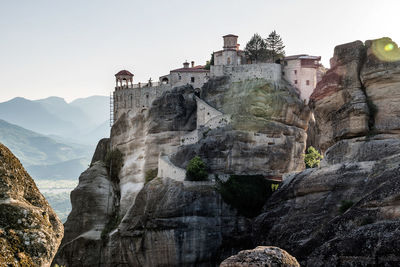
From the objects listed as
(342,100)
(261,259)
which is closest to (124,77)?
(342,100)

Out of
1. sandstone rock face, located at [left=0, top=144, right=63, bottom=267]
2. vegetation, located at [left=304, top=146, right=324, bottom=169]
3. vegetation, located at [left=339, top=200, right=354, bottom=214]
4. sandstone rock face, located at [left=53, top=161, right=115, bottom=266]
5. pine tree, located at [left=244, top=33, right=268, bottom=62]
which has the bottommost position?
sandstone rock face, located at [left=53, top=161, right=115, bottom=266]

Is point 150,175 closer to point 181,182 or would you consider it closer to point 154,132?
point 154,132

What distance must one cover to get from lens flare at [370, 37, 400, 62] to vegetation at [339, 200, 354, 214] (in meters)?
18.5

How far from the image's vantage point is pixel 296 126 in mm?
104312

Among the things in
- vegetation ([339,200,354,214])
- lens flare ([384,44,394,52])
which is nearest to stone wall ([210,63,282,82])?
lens flare ([384,44,394,52])

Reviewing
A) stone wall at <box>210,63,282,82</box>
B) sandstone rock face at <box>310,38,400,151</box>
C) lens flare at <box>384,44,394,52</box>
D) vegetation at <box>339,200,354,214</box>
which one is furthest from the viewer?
stone wall at <box>210,63,282,82</box>

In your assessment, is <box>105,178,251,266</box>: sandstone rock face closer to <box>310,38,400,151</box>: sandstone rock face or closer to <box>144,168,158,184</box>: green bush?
<box>144,168,158,184</box>: green bush

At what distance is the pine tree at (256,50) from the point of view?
110 meters

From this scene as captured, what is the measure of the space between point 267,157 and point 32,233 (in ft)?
277

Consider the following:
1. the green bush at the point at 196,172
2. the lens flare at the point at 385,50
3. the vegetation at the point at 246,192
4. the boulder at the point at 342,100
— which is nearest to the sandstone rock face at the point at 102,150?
the green bush at the point at 196,172

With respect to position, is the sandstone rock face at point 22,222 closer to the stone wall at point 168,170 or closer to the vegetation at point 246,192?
the vegetation at point 246,192

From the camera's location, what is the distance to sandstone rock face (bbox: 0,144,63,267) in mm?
15273

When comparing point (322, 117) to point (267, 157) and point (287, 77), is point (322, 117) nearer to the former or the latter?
point (267, 157)

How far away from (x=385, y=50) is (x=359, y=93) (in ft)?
18.8
